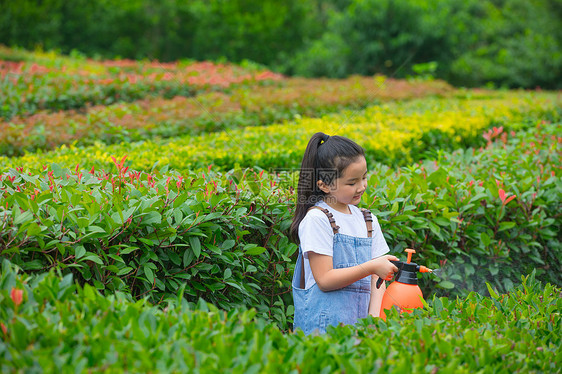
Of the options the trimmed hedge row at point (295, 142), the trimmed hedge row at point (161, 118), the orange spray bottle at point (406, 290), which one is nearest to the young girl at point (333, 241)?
the orange spray bottle at point (406, 290)

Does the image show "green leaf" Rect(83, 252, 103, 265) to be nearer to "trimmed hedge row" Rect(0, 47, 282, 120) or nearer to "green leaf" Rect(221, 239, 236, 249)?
"green leaf" Rect(221, 239, 236, 249)

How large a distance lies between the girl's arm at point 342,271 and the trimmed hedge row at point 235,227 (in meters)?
0.39

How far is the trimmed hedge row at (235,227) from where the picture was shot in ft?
6.96

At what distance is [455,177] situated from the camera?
3.54 meters

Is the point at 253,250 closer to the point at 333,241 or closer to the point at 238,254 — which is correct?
the point at 238,254

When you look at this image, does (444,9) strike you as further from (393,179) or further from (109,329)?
(109,329)

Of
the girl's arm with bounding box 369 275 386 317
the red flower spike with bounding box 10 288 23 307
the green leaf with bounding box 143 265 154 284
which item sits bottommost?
the girl's arm with bounding box 369 275 386 317

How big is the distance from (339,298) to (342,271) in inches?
7.3

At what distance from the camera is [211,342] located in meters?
1.53

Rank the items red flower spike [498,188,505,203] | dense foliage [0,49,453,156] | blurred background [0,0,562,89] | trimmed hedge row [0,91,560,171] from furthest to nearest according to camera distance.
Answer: blurred background [0,0,562,89] < dense foliage [0,49,453,156] < trimmed hedge row [0,91,560,171] < red flower spike [498,188,505,203]

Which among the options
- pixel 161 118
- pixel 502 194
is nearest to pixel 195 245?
pixel 502 194

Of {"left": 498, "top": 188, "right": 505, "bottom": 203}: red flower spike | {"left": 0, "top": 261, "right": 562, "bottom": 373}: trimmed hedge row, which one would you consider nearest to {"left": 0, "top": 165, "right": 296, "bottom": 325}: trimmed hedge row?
{"left": 0, "top": 261, "right": 562, "bottom": 373}: trimmed hedge row

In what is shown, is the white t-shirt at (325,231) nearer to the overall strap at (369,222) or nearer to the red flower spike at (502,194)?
the overall strap at (369,222)

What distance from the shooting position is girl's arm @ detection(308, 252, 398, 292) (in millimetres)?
2062
